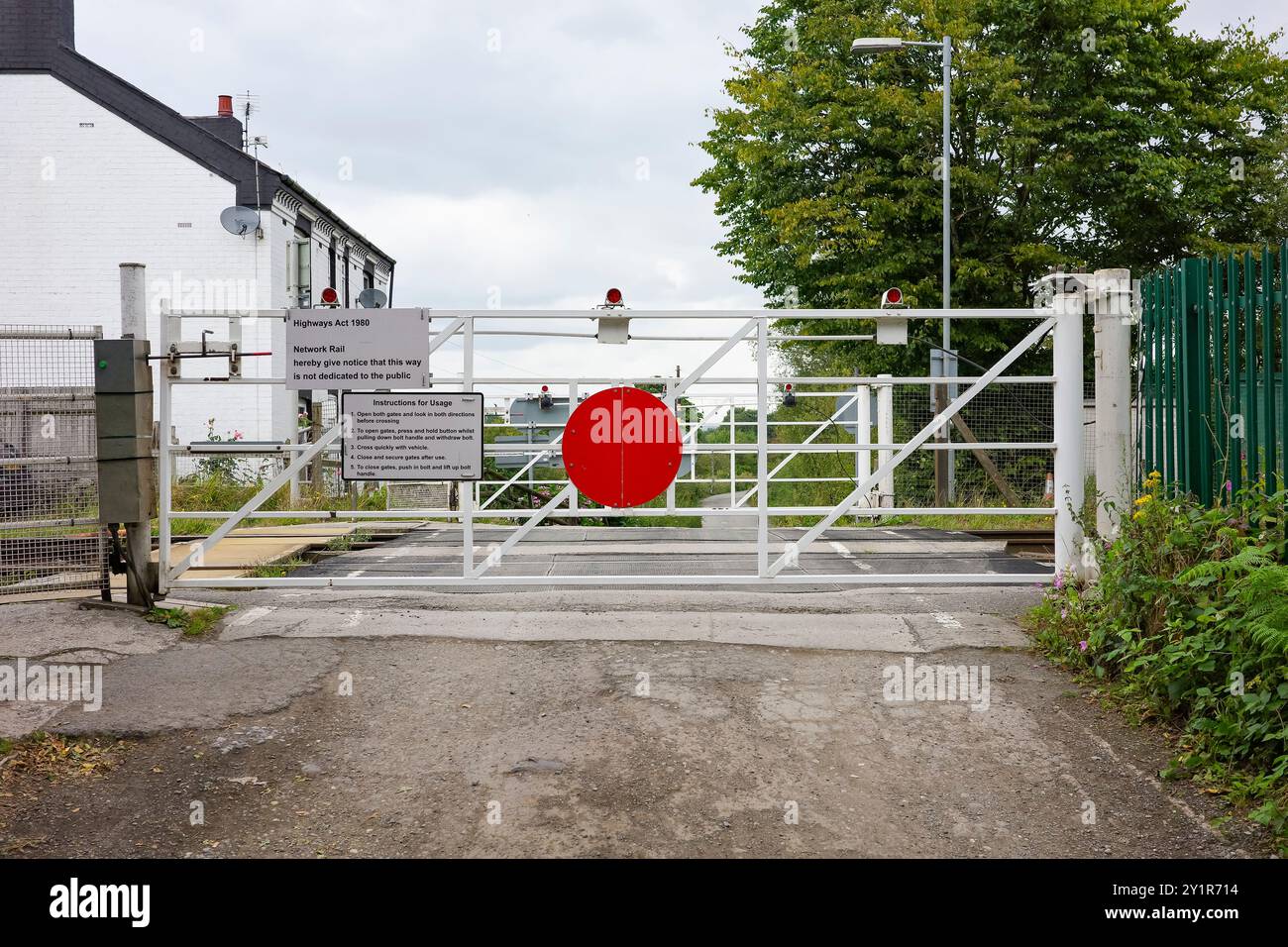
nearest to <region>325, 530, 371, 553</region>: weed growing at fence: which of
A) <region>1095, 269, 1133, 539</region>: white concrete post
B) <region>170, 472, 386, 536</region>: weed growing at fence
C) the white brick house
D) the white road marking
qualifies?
<region>170, 472, 386, 536</region>: weed growing at fence

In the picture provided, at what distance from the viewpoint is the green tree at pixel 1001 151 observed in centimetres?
2531

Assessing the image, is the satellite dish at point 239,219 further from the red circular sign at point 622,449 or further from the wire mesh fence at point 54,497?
the red circular sign at point 622,449

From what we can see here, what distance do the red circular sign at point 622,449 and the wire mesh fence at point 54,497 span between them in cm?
352

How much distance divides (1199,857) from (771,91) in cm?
2475

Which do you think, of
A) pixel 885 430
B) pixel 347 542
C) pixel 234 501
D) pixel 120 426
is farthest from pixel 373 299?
pixel 885 430

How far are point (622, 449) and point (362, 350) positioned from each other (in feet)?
6.74

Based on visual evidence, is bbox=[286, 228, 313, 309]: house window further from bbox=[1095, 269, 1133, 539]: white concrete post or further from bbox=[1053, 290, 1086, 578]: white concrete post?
bbox=[1095, 269, 1133, 539]: white concrete post

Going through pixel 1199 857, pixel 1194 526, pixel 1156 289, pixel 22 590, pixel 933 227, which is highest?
pixel 933 227

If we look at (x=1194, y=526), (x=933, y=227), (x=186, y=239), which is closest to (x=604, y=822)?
(x=1194, y=526)

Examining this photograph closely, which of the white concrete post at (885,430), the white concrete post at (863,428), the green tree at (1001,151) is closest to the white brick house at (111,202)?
the green tree at (1001,151)

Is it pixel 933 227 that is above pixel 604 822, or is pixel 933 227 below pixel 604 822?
above

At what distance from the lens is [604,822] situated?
4.88 metres
